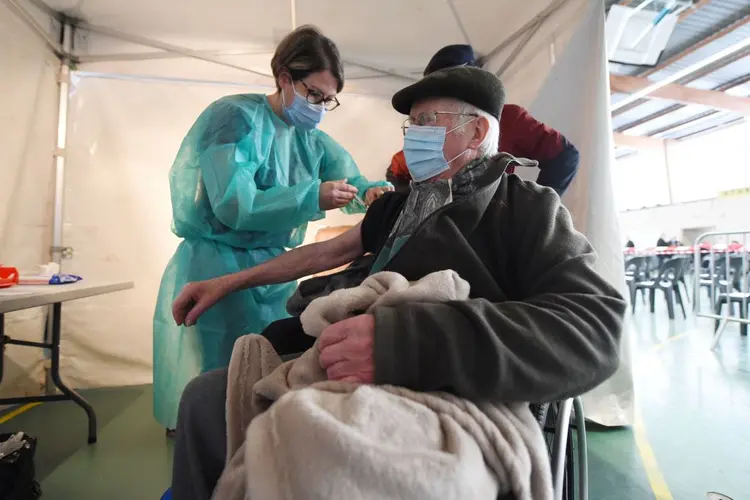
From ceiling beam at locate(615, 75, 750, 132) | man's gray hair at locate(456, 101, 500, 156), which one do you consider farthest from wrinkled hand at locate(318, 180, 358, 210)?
ceiling beam at locate(615, 75, 750, 132)

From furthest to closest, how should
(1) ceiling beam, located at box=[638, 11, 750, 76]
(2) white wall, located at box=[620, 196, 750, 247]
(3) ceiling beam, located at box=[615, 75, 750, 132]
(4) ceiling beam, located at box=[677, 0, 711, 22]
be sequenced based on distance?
(2) white wall, located at box=[620, 196, 750, 247], (3) ceiling beam, located at box=[615, 75, 750, 132], (1) ceiling beam, located at box=[638, 11, 750, 76], (4) ceiling beam, located at box=[677, 0, 711, 22]

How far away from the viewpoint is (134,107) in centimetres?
253

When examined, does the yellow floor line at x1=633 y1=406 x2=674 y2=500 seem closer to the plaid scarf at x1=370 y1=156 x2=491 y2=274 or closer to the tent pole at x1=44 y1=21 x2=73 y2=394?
the plaid scarf at x1=370 y1=156 x2=491 y2=274

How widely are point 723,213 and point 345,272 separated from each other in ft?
33.1

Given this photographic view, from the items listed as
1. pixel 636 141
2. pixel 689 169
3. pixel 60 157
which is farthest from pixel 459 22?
pixel 689 169

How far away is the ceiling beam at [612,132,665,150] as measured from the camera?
801 centimetres

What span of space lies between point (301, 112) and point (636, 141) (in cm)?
887

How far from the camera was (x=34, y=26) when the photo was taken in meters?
2.13

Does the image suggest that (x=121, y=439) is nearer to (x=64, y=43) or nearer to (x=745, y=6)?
(x=64, y=43)

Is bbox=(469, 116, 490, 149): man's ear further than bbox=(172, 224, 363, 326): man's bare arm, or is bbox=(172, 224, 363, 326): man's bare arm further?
bbox=(172, 224, 363, 326): man's bare arm

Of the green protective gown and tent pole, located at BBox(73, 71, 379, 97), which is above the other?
tent pole, located at BBox(73, 71, 379, 97)

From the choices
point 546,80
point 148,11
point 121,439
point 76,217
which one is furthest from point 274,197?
point 76,217

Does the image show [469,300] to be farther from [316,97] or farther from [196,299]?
[316,97]

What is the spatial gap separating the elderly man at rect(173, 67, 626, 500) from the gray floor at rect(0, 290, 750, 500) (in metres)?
0.95
